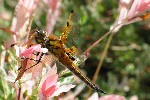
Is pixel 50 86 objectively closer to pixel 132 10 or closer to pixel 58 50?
pixel 58 50

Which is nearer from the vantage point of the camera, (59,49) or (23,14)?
(59,49)

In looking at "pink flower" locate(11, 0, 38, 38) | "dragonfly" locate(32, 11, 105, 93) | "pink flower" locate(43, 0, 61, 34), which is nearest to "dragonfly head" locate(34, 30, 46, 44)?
"dragonfly" locate(32, 11, 105, 93)

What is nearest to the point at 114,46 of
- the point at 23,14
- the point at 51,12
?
the point at 51,12

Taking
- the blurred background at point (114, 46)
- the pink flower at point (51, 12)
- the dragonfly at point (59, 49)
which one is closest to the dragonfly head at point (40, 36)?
the dragonfly at point (59, 49)

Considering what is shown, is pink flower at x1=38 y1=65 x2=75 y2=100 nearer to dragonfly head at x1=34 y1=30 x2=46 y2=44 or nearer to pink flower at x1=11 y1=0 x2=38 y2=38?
dragonfly head at x1=34 y1=30 x2=46 y2=44

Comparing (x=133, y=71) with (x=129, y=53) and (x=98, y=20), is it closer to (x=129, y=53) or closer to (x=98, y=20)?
(x=129, y=53)

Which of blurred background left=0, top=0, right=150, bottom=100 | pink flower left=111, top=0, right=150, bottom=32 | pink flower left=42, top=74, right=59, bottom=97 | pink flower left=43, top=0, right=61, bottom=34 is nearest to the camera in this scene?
pink flower left=42, top=74, right=59, bottom=97

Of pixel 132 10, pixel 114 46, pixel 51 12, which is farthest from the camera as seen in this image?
pixel 114 46

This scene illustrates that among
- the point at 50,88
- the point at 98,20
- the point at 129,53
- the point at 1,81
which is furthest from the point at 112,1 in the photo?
the point at 50,88

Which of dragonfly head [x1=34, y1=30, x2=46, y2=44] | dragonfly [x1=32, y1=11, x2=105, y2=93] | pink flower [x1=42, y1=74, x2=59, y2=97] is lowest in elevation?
pink flower [x1=42, y1=74, x2=59, y2=97]
